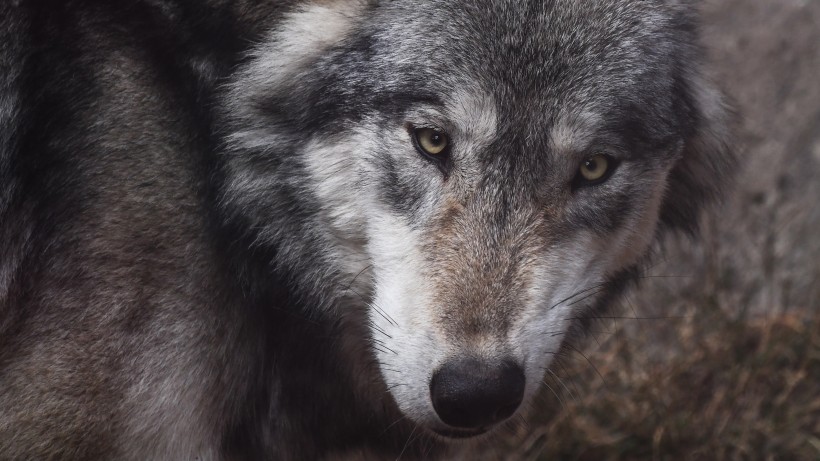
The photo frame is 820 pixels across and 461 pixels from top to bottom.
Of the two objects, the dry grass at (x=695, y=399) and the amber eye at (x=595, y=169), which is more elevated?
the amber eye at (x=595, y=169)

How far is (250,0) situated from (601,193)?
1.10 meters

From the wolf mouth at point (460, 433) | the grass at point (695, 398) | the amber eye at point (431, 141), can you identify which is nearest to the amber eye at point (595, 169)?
the amber eye at point (431, 141)

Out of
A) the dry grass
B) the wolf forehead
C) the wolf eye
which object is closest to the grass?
the dry grass

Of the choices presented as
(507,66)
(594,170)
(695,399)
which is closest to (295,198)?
(507,66)

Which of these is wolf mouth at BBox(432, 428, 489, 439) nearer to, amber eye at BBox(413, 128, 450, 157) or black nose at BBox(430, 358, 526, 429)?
black nose at BBox(430, 358, 526, 429)

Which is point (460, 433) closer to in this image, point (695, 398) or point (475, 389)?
point (475, 389)

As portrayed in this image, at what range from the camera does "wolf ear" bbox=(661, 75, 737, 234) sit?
2.81 meters

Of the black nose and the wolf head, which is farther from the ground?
the wolf head

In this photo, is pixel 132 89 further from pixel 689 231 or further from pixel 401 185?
pixel 689 231

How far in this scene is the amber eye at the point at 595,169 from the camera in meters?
2.43

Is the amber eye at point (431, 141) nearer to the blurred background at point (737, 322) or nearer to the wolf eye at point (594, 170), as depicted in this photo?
the wolf eye at point (594, 170)

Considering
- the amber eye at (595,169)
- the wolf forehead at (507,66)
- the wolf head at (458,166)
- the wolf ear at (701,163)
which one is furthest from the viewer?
the wolf ear at (701,163)

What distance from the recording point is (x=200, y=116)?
8.32ft

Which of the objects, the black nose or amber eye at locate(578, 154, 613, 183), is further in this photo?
amber eye at locate(578, 154, 613, 183)
